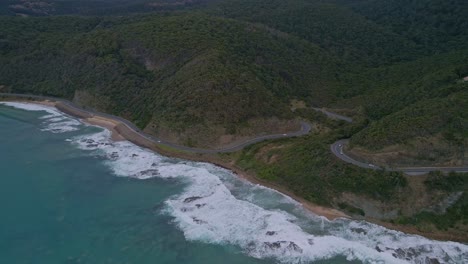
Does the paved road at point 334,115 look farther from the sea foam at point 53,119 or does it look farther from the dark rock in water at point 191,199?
the sea foam at point 53,119

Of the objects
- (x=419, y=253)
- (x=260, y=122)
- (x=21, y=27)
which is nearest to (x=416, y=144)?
(x=419, y=253)

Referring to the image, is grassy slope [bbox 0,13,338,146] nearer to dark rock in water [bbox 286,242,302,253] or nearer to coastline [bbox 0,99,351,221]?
coastline [bbox 0,99,351,221]

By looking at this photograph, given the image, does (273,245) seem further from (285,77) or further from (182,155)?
(285,77)

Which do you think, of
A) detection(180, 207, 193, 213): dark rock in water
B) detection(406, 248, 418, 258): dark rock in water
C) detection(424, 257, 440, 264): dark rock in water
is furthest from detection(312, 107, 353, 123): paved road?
detection(424, 257, 440, 264): dark rock in water

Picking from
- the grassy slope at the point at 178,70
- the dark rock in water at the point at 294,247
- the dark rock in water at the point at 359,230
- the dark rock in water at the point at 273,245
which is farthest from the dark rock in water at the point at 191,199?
the dark rock in water at the point at 359,230

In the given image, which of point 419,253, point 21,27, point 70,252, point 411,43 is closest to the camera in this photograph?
point 419,253

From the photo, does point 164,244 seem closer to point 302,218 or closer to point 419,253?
point 302,218
